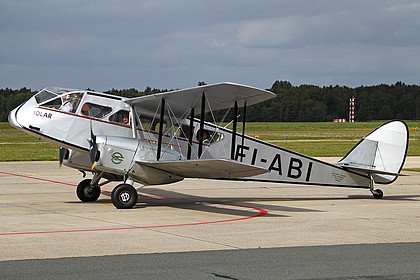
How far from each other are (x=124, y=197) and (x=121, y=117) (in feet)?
6.31

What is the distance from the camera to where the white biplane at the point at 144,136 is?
1703 centimetres

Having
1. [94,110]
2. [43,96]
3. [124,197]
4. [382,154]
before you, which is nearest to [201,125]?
[124,197]

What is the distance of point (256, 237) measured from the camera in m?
13.1

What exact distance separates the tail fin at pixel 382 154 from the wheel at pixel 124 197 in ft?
19.7

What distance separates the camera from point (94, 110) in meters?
17.8

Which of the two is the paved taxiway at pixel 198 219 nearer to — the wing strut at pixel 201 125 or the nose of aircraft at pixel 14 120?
the wing strut at pixel 201 125

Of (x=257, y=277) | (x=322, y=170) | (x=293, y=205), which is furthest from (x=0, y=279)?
(x=322, y=170)

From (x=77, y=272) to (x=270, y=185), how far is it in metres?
15.6

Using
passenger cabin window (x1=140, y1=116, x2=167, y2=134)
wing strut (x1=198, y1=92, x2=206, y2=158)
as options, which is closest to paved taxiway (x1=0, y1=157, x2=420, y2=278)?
wing strut (x1=198, y1=92, x2=206, y2=158)

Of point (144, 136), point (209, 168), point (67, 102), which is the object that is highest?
point (67, 102)

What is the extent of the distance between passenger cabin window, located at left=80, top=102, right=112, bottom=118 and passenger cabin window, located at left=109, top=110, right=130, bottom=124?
162 millimetres

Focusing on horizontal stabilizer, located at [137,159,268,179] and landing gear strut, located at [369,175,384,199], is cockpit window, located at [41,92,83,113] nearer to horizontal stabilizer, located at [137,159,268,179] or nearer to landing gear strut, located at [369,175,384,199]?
horizontal stabilizer, located at [137,159,268,179]

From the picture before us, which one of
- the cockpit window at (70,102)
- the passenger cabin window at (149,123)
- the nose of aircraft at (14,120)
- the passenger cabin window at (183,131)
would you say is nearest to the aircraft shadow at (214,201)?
the passenger cabin window at (183,131)

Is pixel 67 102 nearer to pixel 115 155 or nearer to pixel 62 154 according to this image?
pixel 62 154
